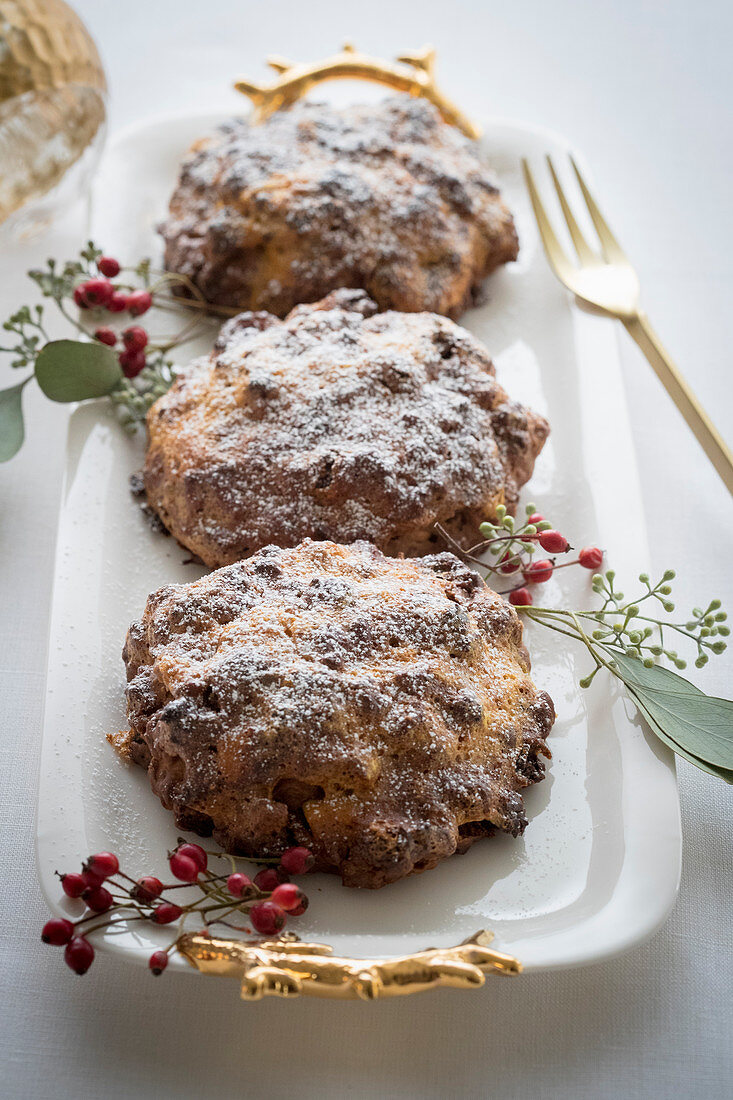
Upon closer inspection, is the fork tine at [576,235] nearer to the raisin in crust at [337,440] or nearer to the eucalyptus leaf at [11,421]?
the raisin in crust at [337,440]

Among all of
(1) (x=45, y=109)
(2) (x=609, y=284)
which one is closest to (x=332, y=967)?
→ (2) (x=609, y=284)

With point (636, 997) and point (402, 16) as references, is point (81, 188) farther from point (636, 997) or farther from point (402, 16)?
point (636, 997)

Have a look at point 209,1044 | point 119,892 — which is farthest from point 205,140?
point 209,1044

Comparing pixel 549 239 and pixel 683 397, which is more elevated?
pixel 549 239

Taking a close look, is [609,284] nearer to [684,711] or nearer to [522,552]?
[522,552]

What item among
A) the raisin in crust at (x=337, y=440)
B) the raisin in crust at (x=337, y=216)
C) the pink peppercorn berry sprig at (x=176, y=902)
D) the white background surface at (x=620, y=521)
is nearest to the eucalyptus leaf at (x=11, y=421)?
the white background surface at (x=620, y=521)

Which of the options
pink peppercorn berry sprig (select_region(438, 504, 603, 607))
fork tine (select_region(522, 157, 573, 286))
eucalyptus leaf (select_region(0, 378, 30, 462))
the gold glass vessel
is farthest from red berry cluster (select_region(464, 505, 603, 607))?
the gold glass vessel

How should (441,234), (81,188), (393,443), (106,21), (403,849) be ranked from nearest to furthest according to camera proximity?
(403,849) → (393,443) → (441,234) → (81,188) → (106,21)
